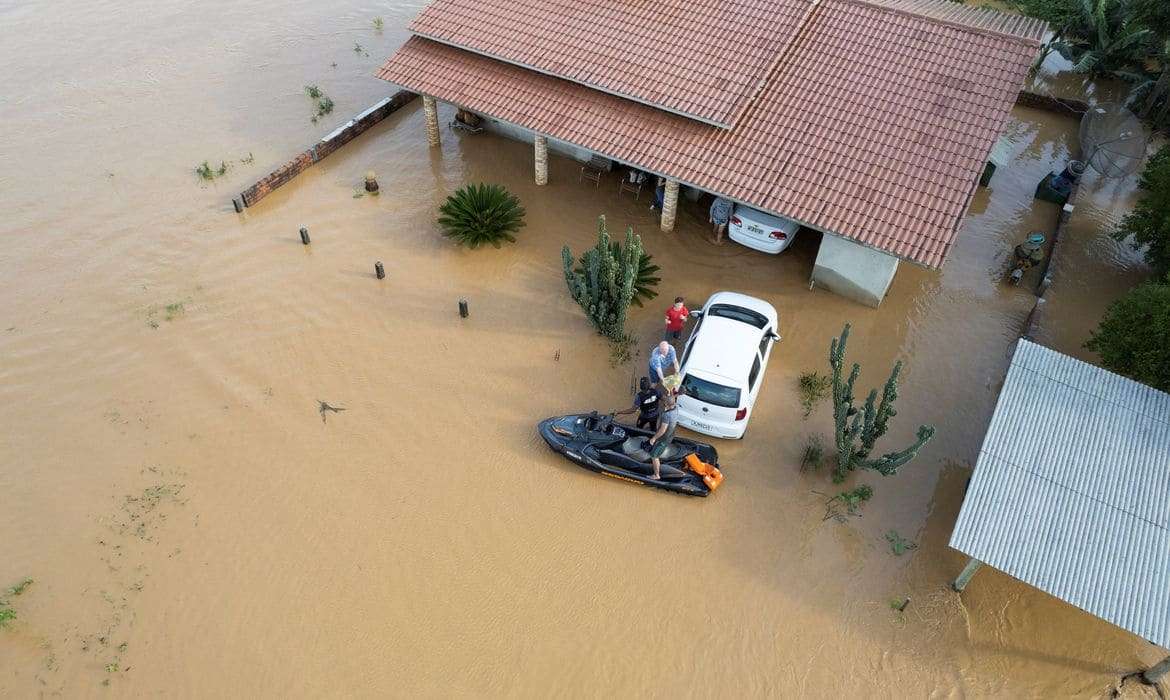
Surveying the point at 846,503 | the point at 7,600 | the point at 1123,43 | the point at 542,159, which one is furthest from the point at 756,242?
the point at 7,600

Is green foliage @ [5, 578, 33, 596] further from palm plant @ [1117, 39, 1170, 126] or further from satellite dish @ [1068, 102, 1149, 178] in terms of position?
palm plant @ [1117, 39, 1170, 126]

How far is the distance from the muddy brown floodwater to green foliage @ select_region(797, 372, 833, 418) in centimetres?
34

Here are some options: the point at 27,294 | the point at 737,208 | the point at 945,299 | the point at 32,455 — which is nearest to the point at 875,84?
the point at 737,208

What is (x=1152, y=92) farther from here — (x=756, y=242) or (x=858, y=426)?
(x=858, y=426)

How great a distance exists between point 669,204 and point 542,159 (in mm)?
3746

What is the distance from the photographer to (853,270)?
14.0 meters

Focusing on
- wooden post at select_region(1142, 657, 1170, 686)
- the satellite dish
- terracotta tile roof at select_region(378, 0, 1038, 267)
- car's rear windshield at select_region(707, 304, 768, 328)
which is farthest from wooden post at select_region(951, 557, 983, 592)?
the satellite dish

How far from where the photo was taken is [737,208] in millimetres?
15094

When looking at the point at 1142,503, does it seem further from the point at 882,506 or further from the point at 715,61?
the point at 715,61

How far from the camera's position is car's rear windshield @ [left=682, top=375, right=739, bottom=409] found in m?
11.2

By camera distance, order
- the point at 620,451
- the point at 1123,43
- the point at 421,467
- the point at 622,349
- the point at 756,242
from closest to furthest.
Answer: the point at 620,451, the point at 421,467, the point at 622,349, the point at 756,242, the point at 1123,43

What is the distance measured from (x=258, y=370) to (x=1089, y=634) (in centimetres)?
1473

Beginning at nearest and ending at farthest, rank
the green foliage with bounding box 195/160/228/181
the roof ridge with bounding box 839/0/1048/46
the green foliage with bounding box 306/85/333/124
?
the roof ridge with bounding box 839/0/1048/46 → the green foliage with bounding box 195/160/228/181 → the green foliage with bounding box 306/85/333/124

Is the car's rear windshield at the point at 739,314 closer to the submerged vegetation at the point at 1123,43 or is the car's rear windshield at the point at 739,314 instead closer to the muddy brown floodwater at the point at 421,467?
the muddy brown floodwater at the point at 421,467
